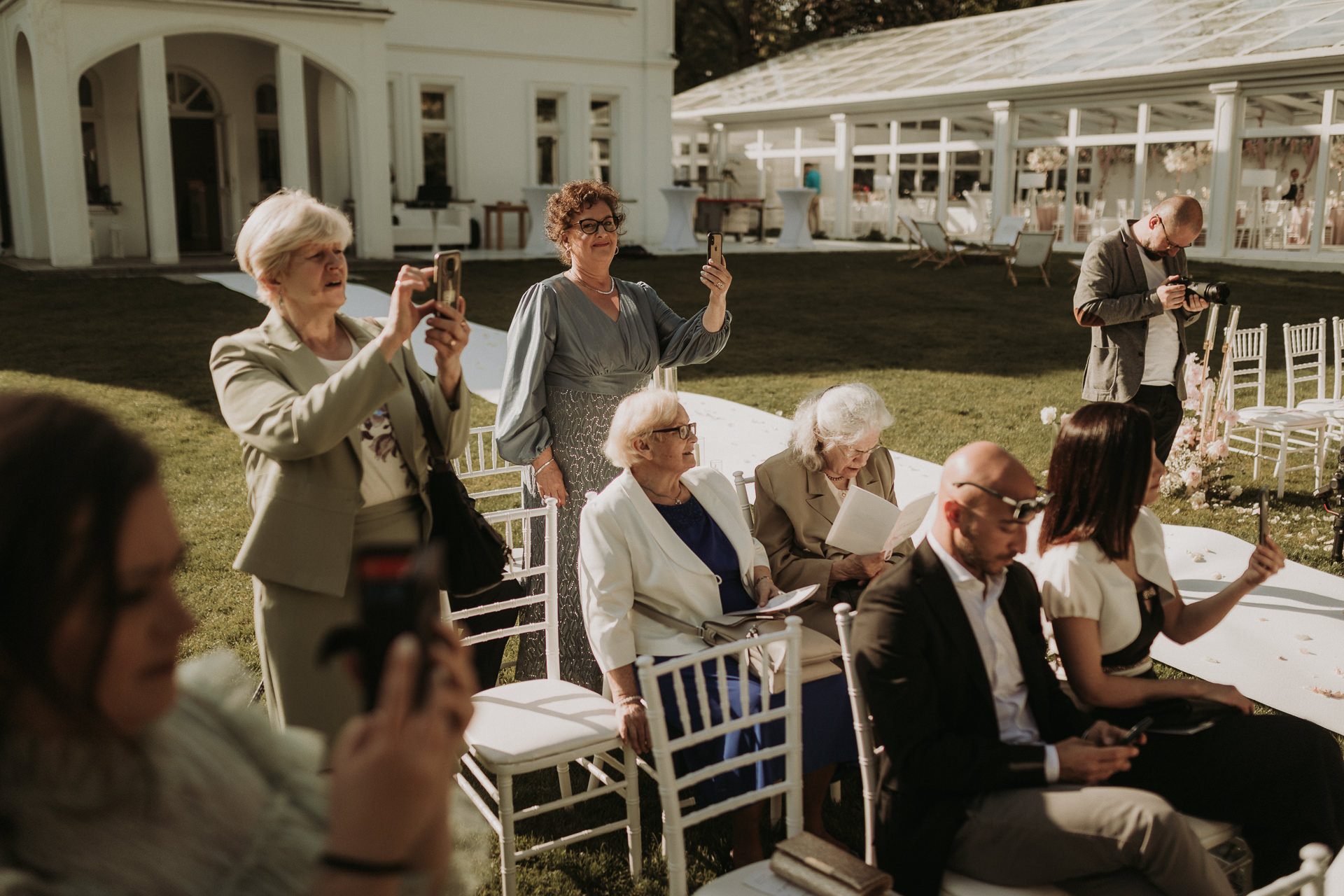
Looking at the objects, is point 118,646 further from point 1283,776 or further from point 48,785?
A: point 1283,776

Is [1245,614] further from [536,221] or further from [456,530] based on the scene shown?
[536,221]

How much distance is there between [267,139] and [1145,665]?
1957 centimetres

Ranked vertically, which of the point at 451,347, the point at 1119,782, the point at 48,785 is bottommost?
the point at 1119,782

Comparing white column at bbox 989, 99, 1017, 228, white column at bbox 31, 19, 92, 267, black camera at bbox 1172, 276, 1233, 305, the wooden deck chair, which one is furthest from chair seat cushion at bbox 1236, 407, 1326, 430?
white column at bbox 989, 99, 1017, 228

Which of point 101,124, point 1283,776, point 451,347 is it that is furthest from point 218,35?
point 1283,776

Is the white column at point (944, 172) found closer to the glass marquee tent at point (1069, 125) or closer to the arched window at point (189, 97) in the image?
the glass marquee tent at point (1069, 125)

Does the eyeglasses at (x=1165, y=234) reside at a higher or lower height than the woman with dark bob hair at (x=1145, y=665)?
higher

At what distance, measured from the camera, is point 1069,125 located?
21.3 m

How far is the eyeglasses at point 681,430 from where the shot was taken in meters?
3.41

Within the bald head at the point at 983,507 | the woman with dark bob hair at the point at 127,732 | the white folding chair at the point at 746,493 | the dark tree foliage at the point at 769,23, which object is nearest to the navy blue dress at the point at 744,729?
the white folding chair at the point at 746,493

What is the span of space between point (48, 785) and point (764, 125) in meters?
27.5

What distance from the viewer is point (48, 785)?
1070 mm

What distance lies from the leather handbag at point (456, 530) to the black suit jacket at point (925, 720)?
983 mm

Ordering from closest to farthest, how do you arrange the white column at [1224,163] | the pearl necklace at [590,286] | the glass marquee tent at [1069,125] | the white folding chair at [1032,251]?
the pearl necklace at [590,286]
the white folding chair at [1032,251]
the glass marquee tent at [1069,125]
the white column at [1224,163]
